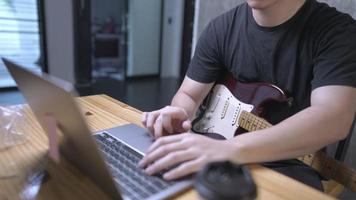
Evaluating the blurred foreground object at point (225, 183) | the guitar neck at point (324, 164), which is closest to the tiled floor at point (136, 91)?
the guitar neck at point (324, 164)

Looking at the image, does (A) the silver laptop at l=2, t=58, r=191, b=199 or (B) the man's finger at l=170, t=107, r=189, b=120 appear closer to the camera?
(A) the silver laptop at l=2, t=58, r=191, b=199

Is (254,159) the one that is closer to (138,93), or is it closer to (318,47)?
(318,47)

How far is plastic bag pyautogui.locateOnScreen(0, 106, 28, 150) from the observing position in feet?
2.22

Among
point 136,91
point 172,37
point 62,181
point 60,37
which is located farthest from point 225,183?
point 172,37

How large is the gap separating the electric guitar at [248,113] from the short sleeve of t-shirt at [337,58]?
147mm

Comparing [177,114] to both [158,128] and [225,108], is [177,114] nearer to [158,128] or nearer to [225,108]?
[158,128]

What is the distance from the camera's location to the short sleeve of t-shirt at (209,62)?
1109 mm

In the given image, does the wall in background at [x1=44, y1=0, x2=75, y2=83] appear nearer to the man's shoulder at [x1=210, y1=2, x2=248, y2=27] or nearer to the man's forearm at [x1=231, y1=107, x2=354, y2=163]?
the man's shoulder at [x1=210, y1=2, x2=248, y2=27]

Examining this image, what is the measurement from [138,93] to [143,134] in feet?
10.4

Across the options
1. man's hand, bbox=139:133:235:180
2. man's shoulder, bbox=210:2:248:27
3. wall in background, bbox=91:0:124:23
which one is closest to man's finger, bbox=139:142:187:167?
man's hand, bbox=139:133:235:180

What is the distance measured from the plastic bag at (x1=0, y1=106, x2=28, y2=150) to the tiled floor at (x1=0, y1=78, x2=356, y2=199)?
237 centimetres

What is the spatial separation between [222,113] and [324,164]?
0.36 m

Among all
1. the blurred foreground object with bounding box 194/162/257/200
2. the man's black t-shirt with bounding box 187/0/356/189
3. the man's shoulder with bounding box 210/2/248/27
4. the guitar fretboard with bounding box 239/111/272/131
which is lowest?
the guitar fretboard with bounding box 239/111/272/131

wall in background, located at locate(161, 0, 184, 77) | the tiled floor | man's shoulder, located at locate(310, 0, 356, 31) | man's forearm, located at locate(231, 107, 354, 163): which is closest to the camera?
man's forearm, located at locate(231, 107, 354, 163)
